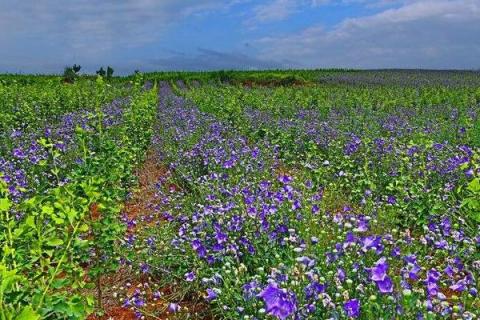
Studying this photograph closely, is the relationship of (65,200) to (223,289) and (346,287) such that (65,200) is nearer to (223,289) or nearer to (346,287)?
(223,289)

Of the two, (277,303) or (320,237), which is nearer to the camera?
(277,303)

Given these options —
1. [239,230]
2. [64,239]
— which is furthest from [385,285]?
[239,230]

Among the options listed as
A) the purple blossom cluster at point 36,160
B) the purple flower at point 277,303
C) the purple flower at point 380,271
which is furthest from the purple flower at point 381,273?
the purple blossom cluster at point 36,160

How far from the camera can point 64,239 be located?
3168 millimetres

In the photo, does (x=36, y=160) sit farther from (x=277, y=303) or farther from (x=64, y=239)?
(x=277, y=303)

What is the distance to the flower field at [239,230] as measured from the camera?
9.07 feet

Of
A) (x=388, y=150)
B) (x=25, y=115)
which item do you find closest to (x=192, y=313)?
(x=388, y=150)

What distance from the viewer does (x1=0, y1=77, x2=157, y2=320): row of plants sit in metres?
2.32

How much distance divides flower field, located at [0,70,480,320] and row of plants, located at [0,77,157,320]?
2 centimetres

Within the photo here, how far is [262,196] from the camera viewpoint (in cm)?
505

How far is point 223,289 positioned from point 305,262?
84cm

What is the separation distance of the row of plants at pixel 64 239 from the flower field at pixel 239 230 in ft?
0.06

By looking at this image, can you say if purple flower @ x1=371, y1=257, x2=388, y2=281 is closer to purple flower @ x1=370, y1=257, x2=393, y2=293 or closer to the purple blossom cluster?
purple flower @ x1=370, y1=257, x2=393, y2=293

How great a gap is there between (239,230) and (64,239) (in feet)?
5.05
